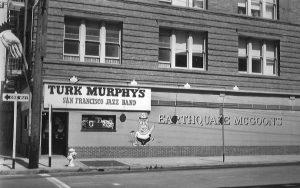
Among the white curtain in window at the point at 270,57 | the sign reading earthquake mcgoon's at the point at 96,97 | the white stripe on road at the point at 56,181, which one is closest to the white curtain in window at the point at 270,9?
the white curtain in window at the point at 270,57

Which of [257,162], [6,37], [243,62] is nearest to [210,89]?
[243,62]

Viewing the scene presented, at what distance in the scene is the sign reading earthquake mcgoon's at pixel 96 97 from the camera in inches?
869

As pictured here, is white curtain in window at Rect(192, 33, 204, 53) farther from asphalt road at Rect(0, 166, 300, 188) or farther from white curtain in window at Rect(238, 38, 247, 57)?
asphalt road at Rect(0, 166, 300, 188)

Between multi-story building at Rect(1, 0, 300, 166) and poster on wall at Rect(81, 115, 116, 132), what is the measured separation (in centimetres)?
5

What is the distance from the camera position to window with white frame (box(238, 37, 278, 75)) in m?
27.4

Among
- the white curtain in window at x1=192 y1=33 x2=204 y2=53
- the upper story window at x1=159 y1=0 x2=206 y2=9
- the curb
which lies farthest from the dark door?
the upper story window at x1=159 y1=0 x2=206 y2=9

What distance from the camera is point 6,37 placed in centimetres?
2280

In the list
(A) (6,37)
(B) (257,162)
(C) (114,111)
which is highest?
(A) (6,37)

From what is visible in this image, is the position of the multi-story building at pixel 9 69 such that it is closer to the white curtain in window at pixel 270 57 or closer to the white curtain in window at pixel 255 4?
the white curtain in window at pixel 255 4

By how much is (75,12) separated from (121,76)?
4.03 metres

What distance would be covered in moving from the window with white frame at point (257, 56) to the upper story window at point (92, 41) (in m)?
7.96

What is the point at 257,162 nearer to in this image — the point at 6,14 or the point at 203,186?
the point at 203,186

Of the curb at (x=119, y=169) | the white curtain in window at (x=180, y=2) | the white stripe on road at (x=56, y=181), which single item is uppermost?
the white curtain in window at (x=180, y=2)

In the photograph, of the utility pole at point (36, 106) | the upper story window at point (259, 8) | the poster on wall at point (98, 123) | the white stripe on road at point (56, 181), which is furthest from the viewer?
the upper story window at point (259, 8)
